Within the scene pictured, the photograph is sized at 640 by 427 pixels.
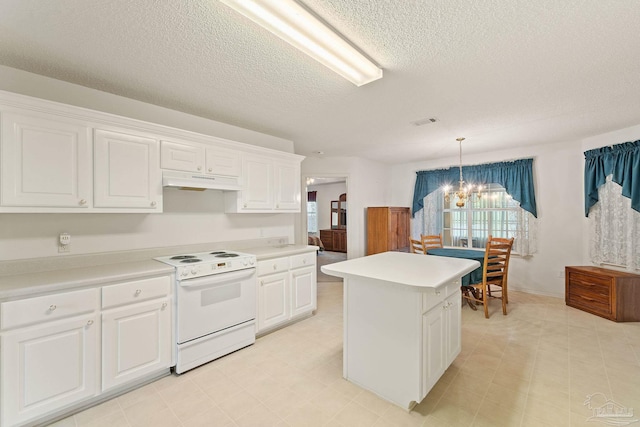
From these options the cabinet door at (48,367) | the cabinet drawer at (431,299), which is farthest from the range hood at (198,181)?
the cabinet drawer at (431,299)

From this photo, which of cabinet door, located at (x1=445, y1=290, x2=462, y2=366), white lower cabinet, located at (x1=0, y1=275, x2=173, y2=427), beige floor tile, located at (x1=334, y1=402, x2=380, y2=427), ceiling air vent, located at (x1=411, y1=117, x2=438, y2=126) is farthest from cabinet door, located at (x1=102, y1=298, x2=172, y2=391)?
ceiling air vent, located at (x1=411, y1=117, x2=438, y2=126)

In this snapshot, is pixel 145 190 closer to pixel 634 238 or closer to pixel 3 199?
pixel 3 199

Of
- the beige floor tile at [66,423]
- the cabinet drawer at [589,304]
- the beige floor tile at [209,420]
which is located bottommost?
the beige floor tile at [66,423]

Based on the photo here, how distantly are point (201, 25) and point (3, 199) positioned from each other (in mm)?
1782

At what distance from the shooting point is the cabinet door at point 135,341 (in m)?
1.97

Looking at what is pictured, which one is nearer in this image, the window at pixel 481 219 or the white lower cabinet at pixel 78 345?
the white lower cabinet at pixel 78 345

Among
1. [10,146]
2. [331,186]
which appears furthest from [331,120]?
[331,186]

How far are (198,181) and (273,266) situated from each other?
122cm

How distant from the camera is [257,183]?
3.33 meters

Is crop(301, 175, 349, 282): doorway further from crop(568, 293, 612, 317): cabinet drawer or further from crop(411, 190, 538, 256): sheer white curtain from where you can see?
crop(568, 293, 612, 317): cabinet drawer

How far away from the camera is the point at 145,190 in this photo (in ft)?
8.04

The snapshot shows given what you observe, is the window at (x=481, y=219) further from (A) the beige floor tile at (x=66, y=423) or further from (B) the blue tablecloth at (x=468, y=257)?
(A) the beige floor tile at (x=66, y=423)

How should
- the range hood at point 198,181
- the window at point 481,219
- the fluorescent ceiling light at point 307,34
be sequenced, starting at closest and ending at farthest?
the fluorescent ceiling light at point 307,34 < the range hood at point 198,181 < the window at point 481,219

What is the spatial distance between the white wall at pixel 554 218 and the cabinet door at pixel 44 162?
5940 millimetres
